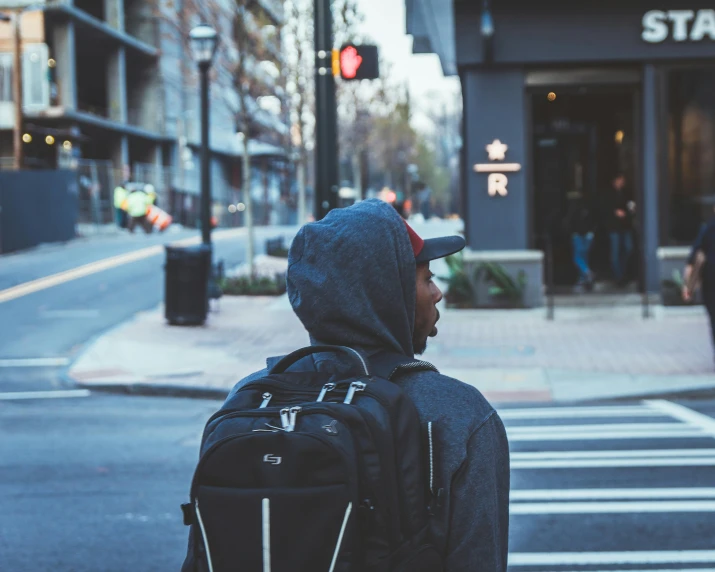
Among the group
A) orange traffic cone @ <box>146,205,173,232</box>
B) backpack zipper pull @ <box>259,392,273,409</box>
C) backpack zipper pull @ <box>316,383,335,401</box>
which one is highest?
orange traffic cone @ <box>146,205,173,232</box>

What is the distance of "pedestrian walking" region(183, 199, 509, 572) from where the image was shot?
203cm

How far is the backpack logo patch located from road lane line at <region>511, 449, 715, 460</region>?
622cm

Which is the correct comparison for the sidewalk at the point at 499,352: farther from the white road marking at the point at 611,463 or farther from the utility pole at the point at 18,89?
the utility pole at the point at 18,89

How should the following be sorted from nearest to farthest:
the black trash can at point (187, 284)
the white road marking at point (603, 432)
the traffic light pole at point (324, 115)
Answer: the white road marking at point (603, 432), the traffic light pole at point (324, 115), the black trash can at point (187, 284)

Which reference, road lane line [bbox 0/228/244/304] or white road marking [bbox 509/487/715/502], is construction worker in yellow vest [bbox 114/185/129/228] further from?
white road marking [bbox 509/487/715/502]

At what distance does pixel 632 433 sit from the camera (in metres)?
8.91

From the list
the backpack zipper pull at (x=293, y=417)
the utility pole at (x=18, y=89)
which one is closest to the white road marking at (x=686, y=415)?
the backpack zipper pull at (x=293, y=417)

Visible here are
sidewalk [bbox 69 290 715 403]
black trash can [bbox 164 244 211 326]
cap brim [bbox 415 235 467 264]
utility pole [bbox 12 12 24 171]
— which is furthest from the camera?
utility pole [bbox 12 12 24 171]

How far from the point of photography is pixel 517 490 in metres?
7.13

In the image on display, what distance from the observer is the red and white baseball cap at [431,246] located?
240 centimetres

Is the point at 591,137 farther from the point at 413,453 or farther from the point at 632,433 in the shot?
the point at 413,453

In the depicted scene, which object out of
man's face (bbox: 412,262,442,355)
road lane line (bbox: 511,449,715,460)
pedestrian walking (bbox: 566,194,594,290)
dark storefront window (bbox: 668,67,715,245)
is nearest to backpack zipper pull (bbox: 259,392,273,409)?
man's face (bbox: 412,262,442,355)

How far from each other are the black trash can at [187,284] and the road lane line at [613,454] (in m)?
9.23

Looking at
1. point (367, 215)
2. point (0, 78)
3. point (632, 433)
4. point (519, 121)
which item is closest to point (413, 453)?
point (367, 215)
